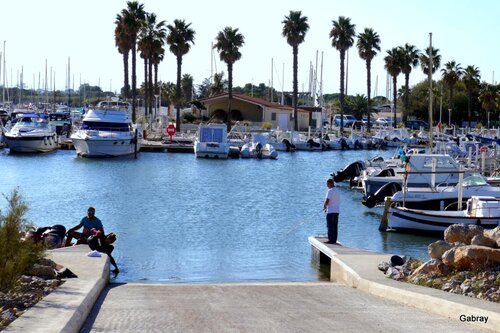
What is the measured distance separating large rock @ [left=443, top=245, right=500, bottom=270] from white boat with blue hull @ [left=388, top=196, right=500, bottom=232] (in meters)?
14.0

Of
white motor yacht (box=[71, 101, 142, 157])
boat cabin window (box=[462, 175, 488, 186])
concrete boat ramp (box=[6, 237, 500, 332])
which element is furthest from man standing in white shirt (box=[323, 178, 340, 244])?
white motor yacht (box=[71, 101, 142, 157])

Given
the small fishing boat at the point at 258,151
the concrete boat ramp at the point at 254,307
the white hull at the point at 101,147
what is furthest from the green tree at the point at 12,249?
the small fishing boat at the point at 258,151

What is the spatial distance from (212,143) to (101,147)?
10532 mm

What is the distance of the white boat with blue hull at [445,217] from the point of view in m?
29.0

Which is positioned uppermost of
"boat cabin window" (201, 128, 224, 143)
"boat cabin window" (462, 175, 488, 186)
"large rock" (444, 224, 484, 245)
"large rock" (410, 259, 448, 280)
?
"boat cabin window" (201, 128, 224, 143)

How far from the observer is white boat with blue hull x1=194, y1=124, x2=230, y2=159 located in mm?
77312

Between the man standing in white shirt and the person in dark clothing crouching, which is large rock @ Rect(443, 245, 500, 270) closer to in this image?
the man standing in white shirt

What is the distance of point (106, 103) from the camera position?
78500mm

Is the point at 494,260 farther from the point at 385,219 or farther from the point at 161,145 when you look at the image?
the point at 161,145

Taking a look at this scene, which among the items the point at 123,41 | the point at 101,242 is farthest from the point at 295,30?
the point at 101,242

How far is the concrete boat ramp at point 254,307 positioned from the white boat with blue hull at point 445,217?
42.7ft

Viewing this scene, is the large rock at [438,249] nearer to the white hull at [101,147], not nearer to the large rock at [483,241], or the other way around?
the large rock at [483,241]

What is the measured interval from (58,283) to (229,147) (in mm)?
65463

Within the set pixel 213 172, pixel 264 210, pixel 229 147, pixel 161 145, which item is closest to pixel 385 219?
pixel 264 210
